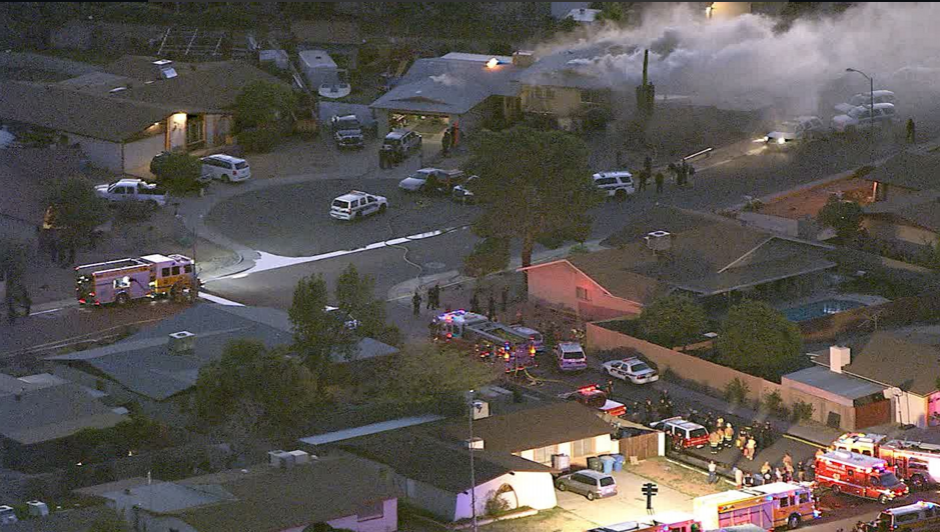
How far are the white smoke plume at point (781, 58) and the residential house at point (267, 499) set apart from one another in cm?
2550

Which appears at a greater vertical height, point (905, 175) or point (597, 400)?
point (905, 175)

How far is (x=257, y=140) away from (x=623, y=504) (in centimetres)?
2309

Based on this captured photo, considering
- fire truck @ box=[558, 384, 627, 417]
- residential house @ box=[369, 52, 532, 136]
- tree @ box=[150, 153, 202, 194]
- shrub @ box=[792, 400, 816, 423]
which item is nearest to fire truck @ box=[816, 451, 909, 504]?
shrub @ box=[792, 400, 816, 423]

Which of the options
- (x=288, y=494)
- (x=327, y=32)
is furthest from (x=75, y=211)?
(x=327, y=32)

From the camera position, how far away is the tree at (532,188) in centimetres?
4016

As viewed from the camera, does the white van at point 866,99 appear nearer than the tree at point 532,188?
No

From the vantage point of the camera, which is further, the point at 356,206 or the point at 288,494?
the point at 356,206

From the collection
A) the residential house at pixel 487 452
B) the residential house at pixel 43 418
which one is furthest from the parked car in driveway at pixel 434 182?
the residential house at pixel 43 418

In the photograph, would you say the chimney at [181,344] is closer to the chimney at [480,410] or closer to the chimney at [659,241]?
the chimney at [480,410]

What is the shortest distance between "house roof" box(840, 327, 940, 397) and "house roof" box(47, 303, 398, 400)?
25.9 feet

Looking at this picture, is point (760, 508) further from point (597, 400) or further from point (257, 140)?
point (257, 140)

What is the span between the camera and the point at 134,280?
128 feet

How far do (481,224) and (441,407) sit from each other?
29.0ft

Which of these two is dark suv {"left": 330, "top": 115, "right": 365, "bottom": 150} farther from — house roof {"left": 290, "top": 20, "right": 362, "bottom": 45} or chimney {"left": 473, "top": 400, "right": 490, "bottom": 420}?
chimney {"left": 473, "top": 400, "right": 490, "bottom": 420}
